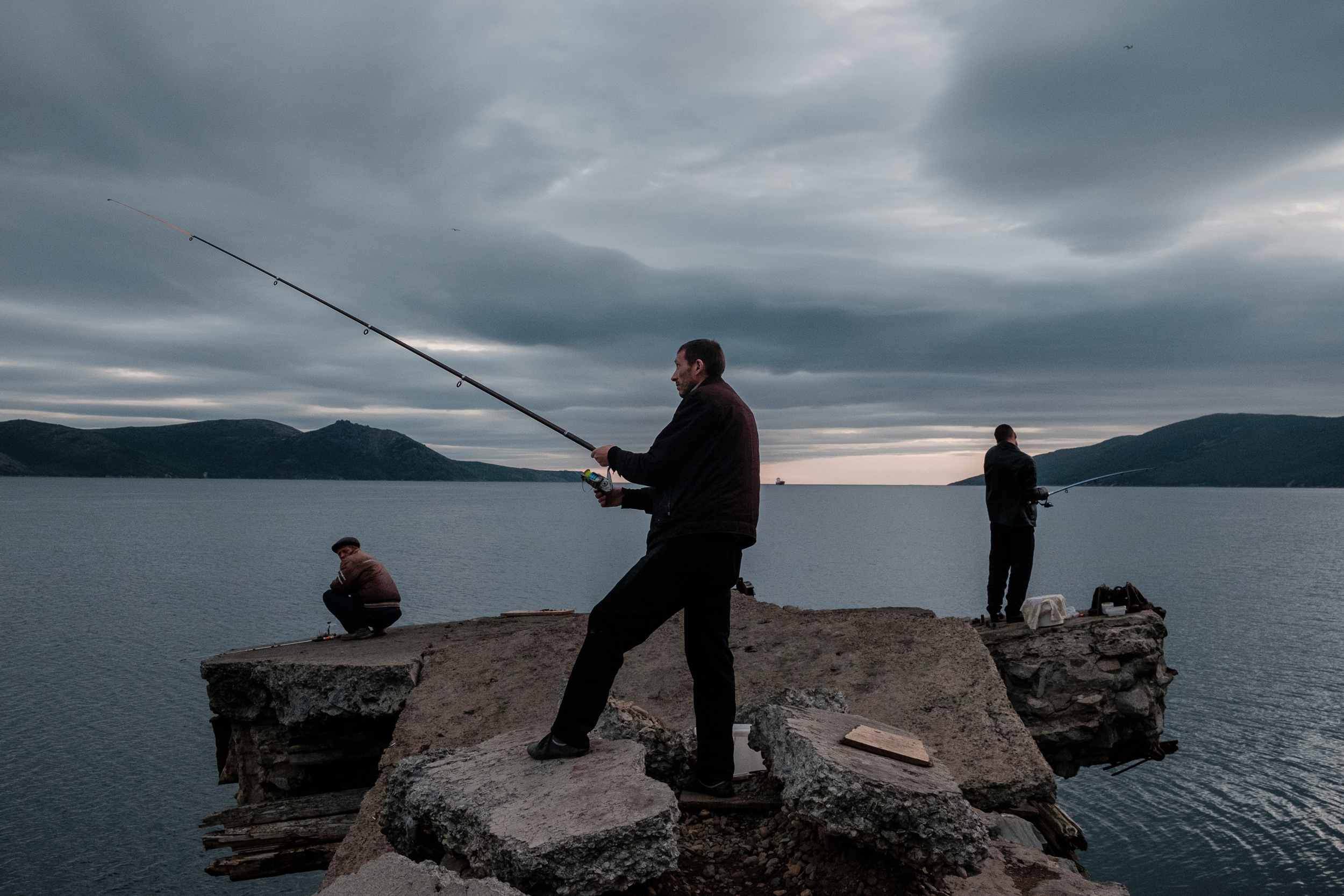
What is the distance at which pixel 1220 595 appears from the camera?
3847cm

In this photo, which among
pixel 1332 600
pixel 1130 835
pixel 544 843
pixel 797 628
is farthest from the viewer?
pixel 1332 600

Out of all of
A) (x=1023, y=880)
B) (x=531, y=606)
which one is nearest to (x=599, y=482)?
(x=1023, y=880)

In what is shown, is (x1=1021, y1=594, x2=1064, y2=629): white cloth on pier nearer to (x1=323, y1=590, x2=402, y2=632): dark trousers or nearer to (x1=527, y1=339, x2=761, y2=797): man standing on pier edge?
(x1=527, y1=339, x2=761, y2=797): man standing on pier edge

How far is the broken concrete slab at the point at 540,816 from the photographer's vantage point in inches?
150

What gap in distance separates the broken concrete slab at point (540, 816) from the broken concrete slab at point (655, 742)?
0.66 ft

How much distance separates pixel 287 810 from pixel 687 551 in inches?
229

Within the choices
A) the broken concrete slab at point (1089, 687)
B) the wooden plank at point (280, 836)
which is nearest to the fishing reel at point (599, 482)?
the wooden plank at point (280, 836)

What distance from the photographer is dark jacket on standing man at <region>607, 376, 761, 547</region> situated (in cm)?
462

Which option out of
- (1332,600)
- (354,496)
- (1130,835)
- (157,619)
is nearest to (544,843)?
(1130,835)

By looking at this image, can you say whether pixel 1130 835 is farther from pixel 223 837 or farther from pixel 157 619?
pixel 157 619

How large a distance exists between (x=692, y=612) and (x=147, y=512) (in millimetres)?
122839

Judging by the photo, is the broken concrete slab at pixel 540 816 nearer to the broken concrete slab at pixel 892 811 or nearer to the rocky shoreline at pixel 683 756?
the rocky shoreline at pixel 683 756

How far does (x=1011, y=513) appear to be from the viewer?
1062cm

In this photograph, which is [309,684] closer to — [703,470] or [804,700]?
[804,700]
